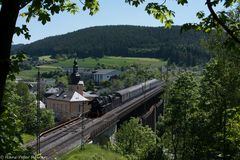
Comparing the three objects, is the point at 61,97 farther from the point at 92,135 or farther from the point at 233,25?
the point at 233,25

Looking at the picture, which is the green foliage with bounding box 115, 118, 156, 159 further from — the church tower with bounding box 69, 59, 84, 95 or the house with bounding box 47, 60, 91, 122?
the church tower with bounding box 69, 59, 84, 95

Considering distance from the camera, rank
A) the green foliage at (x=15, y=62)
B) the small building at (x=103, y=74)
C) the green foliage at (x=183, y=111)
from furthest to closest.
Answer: the small building at (x=103, y=74)
the green foliage at (x=183, y=111)
the green foliage at (x=15, y=62)

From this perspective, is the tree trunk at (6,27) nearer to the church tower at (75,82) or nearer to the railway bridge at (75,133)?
the railway bridge at (75,133)

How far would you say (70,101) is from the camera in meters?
87.2

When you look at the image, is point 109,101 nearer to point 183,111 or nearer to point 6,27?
point 183,111

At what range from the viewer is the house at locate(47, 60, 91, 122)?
289 ft

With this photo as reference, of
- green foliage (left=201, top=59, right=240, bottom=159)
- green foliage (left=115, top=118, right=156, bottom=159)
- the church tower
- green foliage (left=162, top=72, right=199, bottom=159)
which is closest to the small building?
the church tower

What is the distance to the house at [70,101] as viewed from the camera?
88000mm

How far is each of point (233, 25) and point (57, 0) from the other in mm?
2449

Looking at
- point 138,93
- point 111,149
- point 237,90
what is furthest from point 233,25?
point 138,93

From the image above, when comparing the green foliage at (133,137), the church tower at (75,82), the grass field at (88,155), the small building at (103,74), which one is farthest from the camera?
the small building at (103,74)

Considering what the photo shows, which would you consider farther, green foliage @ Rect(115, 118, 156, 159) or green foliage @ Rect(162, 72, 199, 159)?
green foliage @ Rect(115, 118, 156, 159)

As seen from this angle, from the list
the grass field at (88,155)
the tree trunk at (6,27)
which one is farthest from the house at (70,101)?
the tree trunk at (6,27)

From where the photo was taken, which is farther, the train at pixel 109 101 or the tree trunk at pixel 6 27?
the train at pixel 109 101
